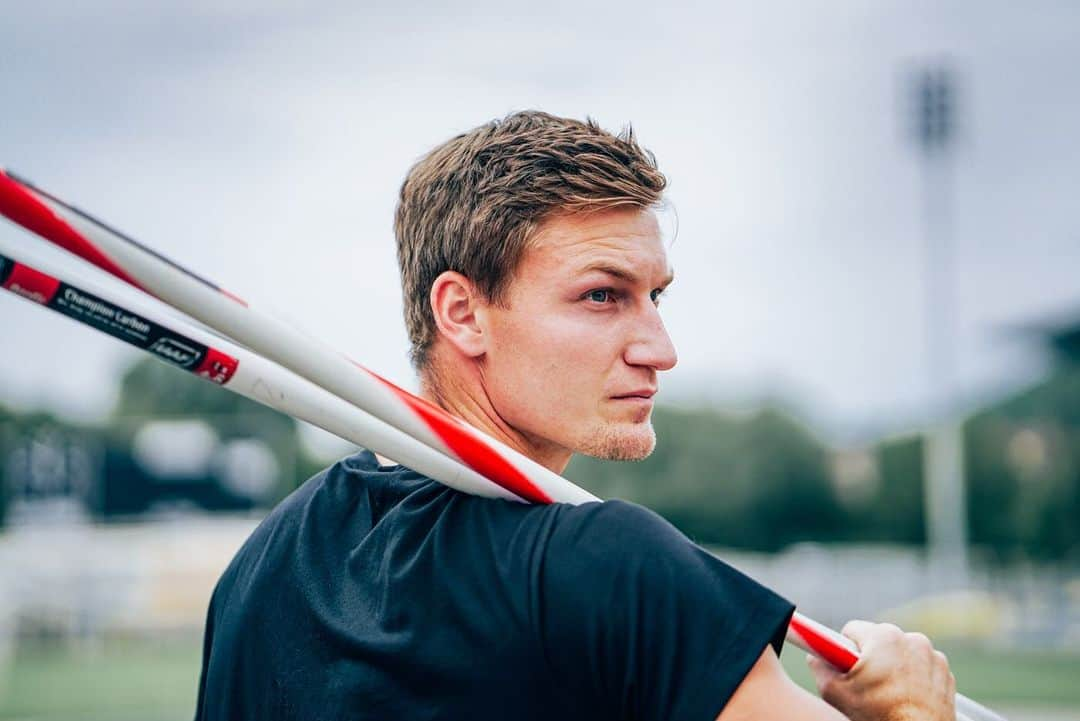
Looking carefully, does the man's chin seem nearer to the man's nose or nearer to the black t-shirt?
the man's nose

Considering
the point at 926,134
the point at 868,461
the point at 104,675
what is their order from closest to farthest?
1. the point at 104,675
2. the point at 926,134
3. the point at 868,461

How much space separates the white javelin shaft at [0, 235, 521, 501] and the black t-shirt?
0.20 ft

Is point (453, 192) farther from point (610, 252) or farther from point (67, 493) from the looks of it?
point (67, 493)

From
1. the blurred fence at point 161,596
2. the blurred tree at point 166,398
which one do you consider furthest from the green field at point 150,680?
the blurred tree at point 166,398

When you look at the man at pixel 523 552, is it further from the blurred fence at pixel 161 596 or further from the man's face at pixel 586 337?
the blurred fence at pixel 161 596

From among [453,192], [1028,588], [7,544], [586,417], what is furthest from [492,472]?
[1028,588]

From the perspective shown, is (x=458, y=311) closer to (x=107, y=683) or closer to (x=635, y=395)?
(x=635, y=395)

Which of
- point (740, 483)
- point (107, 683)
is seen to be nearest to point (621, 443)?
point (107, 683)

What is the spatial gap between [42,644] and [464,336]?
24663 millimetres

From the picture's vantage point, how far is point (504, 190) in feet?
7.12

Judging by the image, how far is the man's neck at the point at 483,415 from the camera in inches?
89.0

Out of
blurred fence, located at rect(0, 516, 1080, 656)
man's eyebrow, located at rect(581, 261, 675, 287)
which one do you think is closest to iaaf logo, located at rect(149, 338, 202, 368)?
man's eyebrow, located at rect(581, 261, 675, 287)

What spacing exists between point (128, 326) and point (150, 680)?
1863cm

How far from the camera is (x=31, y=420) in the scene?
49.2 metres
